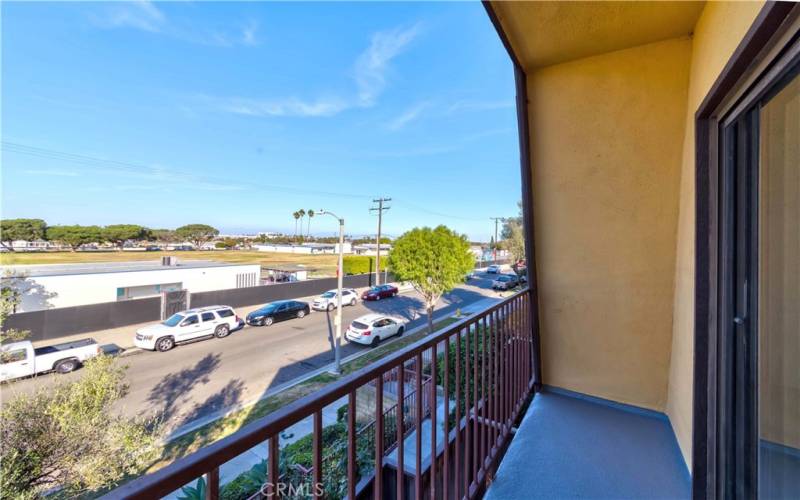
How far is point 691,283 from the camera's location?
1362mm

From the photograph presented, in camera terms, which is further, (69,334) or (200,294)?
(200,294)

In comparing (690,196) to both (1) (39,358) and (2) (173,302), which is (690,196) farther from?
(2) (173,302)

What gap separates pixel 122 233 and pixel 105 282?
16347 mm

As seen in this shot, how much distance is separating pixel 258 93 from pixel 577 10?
43.8 feet

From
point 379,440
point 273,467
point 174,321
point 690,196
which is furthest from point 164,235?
point 690,196

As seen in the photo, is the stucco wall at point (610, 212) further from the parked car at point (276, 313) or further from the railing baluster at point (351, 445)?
the parked car at point (276, 313)

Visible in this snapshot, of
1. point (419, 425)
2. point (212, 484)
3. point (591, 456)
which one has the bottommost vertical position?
point (591, 456)

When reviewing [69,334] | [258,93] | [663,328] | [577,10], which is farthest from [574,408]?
[258,93]

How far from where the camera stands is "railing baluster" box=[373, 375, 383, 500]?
2.37 feet

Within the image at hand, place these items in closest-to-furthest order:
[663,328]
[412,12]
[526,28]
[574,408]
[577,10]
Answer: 1. [577,10]
2. [526,28]
3. [663,328]
4. [574,408]
5. [412,12]

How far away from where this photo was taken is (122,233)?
72.9 ft

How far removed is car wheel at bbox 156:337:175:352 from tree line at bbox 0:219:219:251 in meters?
7.69

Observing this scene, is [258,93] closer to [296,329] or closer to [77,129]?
[77,129]

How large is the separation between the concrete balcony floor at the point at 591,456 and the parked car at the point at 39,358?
275 inches
